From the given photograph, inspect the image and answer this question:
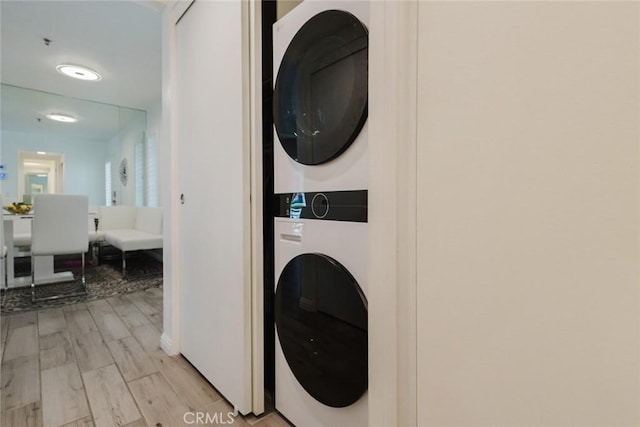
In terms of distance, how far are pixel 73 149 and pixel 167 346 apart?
14.7 ft

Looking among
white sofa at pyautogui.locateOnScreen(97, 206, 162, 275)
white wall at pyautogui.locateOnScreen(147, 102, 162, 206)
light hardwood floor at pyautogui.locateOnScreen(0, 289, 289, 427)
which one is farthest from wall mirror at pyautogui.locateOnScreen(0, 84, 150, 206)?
light hardwood floor at pyautogui.locateOnScreen(0, 289, 289, 427)

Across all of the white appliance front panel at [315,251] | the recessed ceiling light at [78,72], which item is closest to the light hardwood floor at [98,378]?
the white appliance front panel at [315,251]

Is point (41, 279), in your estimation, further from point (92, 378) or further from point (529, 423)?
point (529, 423)

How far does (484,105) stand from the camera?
1.61ft

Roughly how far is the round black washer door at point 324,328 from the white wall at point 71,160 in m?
5.12

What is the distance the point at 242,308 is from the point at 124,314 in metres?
1.83

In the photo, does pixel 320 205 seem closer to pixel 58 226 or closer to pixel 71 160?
pixel 58 226

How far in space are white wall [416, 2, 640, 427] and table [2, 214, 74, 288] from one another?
13.4ft

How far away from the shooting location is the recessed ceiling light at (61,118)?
14.1ft

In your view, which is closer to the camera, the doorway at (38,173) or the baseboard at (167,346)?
the baseboard at (167,346)

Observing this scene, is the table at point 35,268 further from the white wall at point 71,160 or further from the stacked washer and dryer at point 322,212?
the stacked washer and dryer at point 322,212

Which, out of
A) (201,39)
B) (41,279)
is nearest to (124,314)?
(41,279)

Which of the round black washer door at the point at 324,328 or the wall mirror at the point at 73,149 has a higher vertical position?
the wall mirror at the point at 73,149

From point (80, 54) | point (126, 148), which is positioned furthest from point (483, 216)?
point (126, 148)
